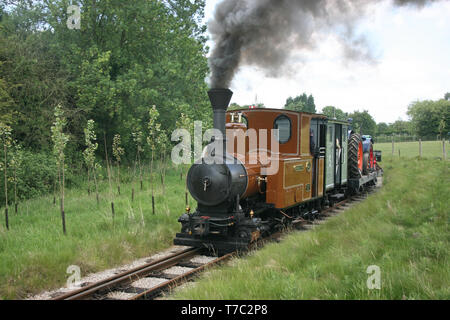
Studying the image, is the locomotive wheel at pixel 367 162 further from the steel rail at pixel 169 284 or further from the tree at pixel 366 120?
the tree at pixel 366 120

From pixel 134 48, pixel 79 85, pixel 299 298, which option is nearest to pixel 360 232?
pixel 299 298

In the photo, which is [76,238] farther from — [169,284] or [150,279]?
[169,284]

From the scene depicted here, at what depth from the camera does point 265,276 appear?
5121 mm

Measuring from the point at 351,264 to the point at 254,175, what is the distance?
320cm

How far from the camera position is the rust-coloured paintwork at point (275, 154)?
799 cm

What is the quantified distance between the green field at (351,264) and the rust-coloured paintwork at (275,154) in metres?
1.04

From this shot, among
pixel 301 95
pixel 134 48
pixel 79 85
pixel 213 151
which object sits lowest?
pixel 213 151

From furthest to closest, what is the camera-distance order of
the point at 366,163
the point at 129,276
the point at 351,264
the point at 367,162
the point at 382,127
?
the point at 382,127 → the point at 367,162 → the point at 366,163 → the point at 129,276 → the point at 351,264

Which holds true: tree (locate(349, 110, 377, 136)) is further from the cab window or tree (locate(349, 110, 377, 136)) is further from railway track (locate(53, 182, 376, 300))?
railway track (locate(53, 182, 376, 300))

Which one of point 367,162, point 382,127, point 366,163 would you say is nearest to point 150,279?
point 366,163

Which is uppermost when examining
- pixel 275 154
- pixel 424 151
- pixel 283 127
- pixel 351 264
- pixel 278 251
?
pixel 283 127

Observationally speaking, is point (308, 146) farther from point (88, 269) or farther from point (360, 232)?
point (88, 269)

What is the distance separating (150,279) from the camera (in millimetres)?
6262

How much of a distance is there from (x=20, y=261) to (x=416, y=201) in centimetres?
881
